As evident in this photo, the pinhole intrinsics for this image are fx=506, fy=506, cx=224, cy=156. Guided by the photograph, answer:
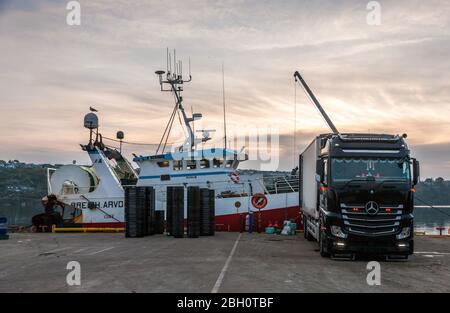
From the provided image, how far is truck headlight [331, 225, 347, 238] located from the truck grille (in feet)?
0.57

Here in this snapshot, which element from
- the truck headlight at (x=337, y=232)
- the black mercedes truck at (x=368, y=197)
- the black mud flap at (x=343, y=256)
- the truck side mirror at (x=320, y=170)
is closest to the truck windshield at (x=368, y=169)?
the black mercedes truck at (x=368, y=197)

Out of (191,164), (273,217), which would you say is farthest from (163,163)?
(273,217)

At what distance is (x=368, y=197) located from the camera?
15.4 meters

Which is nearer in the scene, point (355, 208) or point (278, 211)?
point (355, 208)

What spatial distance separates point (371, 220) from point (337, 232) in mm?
1092

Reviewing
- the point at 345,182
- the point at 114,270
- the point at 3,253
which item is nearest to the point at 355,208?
the point at 345,182

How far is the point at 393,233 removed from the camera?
50.6 feet

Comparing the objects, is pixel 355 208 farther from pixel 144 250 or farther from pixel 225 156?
pixel 225 156

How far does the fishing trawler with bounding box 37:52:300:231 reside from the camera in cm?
2952

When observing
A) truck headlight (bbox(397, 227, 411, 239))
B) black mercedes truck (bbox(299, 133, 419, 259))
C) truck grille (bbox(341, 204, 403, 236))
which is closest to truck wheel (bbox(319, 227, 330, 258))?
black mercedes truck (bbox(299, 133, 419, 259))

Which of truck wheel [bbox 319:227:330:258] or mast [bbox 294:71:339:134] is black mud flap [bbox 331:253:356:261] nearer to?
truck wheel [bbox 319:227:330:258]

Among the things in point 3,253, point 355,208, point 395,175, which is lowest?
point 3,253

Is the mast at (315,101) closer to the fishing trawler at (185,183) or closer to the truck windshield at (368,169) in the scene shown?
the fishing trawler at (185,183)
